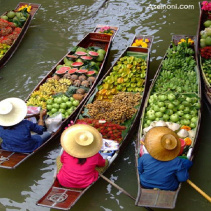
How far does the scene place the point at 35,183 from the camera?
4750 mm

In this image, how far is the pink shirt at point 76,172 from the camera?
3.90 m

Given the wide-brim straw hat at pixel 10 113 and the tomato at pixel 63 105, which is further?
the tomato at pixel 63 105

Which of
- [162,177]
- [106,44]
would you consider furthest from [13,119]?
[106,44]

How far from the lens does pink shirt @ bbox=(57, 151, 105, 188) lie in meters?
3.90

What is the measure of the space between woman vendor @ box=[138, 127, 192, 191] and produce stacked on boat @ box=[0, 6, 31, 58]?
520 cm

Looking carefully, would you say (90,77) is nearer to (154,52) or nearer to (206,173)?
(154,52)

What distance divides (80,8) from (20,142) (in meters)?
6.61

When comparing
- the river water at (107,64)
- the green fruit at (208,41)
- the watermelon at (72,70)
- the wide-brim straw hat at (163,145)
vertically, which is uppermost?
the wide-brim straw hat at (163,145)

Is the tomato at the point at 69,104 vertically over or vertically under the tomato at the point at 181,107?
under

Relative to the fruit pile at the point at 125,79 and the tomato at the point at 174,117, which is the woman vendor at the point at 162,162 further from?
the fruit pile at the point at 125,79

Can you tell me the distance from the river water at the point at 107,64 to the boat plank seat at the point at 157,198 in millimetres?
616

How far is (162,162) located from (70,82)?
119 inches

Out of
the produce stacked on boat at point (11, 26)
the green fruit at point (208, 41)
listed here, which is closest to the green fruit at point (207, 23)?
the green fruit at point (208, 41)

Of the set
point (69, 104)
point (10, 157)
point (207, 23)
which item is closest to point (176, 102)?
point (69, 104)
